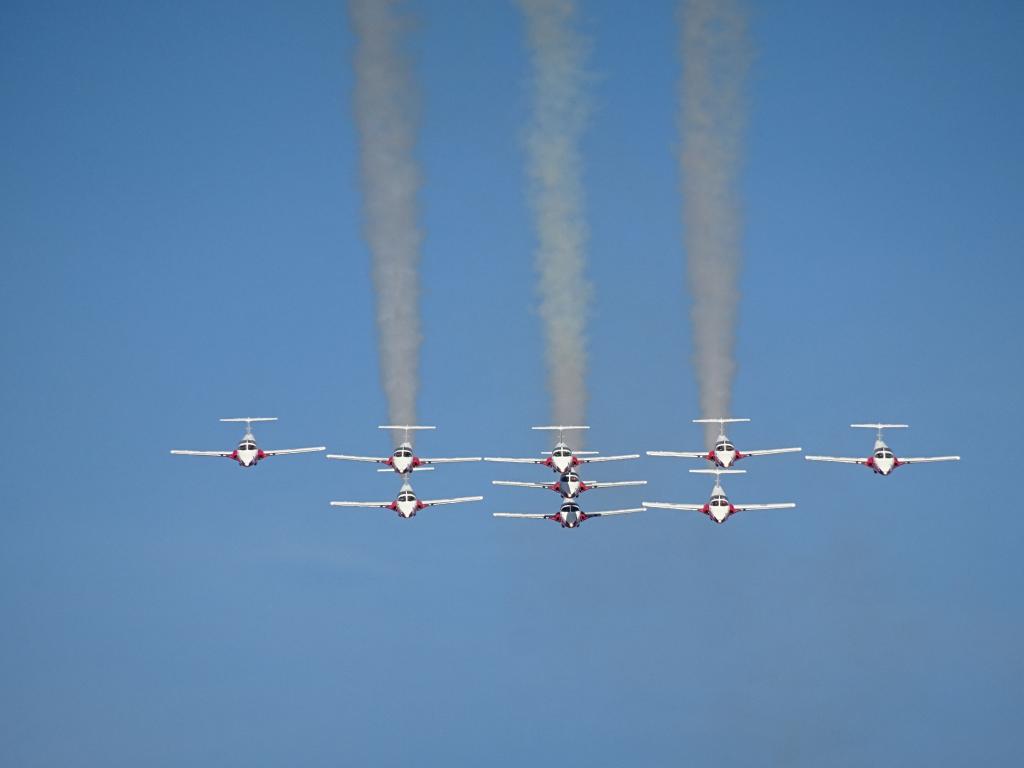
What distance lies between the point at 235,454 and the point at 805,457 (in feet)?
102

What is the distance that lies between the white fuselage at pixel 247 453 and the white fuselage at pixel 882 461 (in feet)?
109

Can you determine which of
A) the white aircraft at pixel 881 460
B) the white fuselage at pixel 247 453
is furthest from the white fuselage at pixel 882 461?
the white fuselage at pixel 247 453

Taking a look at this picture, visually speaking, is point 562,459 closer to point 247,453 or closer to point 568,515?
point 568,515

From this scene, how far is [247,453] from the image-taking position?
12000cm

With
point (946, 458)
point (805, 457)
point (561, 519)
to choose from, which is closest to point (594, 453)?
point (561, 519)

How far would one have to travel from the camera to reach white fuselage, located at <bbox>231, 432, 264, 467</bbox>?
11994cm

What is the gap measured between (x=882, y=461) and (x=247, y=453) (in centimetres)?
3467

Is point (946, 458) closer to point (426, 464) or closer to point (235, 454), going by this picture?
point (426, 464)

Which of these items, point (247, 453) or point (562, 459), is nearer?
point (562, 459)

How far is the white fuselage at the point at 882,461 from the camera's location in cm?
11875

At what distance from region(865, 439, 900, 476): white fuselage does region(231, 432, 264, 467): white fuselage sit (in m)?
33.4

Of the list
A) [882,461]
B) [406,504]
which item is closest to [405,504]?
[406,504]

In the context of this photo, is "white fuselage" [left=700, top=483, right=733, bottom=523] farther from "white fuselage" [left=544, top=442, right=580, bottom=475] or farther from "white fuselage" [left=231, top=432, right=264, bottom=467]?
"white fuselage" [left=231, top=432, right=264, bottom=467]

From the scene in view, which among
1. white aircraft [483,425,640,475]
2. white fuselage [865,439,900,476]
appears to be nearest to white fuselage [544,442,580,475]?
white aircraft [483,425,640,475]
